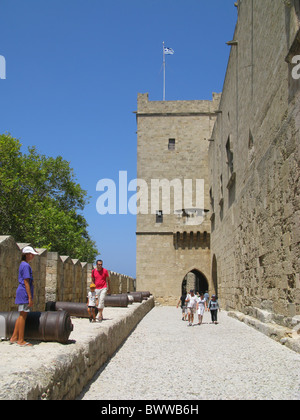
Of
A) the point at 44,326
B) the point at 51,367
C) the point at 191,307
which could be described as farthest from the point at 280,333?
the point at 51,367

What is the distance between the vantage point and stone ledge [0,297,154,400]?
2.59 meters

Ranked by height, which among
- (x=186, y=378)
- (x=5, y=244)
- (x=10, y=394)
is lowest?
(x=186, y=378)

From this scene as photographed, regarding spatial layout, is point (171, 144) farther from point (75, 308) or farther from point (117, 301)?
point (75, 308)

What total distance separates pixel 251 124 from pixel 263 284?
3.90 metres

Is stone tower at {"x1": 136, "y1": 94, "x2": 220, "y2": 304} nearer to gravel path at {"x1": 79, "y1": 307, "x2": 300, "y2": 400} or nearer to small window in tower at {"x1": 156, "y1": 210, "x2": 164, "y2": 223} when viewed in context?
small window in tower at {"x1": 156, "y1": 210, "x2": 164, "y2": 223}

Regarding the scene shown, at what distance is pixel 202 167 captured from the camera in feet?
88.2

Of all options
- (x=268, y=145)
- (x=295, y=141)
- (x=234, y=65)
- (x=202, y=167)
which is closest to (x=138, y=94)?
(x=202, y=167)

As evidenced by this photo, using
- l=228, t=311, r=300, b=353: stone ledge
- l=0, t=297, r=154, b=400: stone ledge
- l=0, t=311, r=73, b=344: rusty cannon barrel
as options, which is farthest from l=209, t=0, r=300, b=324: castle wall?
l=0, t=311, r=73, b=344: rusty cannon barrel

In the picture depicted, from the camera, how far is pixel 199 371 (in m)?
4.93

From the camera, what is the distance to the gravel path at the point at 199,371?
12.7ft

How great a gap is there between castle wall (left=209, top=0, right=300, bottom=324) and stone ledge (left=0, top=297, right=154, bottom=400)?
11.4ft

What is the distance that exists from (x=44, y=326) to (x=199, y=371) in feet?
5.93

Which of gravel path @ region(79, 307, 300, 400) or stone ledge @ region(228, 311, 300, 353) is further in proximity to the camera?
stone ledge @ region(228, 311, 300, 353)
